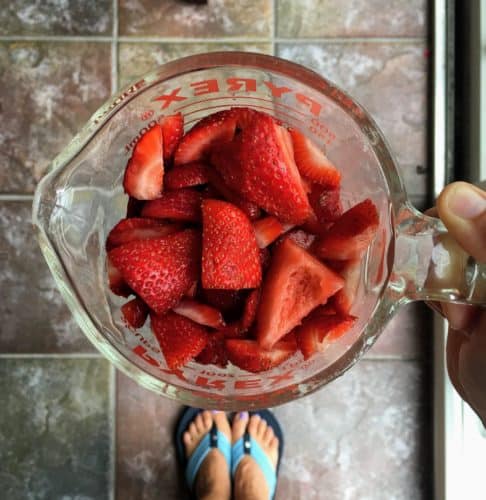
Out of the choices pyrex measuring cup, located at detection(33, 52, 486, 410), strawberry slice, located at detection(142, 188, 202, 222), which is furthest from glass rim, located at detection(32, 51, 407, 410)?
strawberry slice, located at detection(142, 188, 202, 222)

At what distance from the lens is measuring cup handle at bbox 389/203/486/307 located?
0.54 metres

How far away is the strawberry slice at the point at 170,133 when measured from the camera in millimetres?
614

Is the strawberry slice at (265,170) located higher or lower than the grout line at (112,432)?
higher

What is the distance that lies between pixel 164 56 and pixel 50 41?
24 centimetres

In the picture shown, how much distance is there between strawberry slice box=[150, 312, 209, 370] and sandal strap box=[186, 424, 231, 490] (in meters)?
0.72

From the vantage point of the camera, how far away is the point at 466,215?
1.71ft

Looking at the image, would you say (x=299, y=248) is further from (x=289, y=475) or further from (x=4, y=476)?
(x=4, y=476)

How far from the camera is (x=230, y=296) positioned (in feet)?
1.96

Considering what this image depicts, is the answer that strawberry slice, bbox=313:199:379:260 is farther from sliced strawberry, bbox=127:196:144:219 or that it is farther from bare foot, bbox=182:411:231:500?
bare foot, bbox=182:411:231:500

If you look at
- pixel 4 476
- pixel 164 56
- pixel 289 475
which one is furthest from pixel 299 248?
pixel 4 476

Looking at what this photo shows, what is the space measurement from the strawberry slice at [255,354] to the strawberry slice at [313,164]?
0.18 metres

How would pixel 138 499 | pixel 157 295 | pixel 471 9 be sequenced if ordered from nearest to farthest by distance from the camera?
1. pixel 157 295
2. pixel 471 9
3. pixel 138 499

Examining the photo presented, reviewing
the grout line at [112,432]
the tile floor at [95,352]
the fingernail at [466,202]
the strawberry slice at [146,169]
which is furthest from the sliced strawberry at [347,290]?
the grout line at [112,432]

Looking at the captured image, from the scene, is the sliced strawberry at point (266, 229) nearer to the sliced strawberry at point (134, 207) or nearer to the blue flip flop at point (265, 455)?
the sliced strawberry at point (134, 207)
